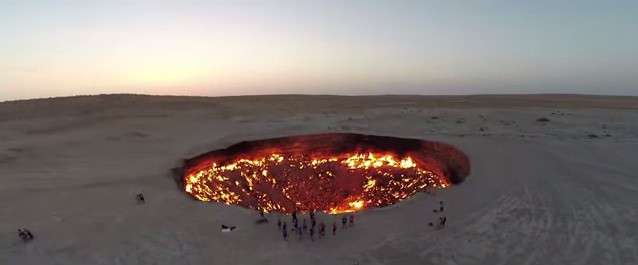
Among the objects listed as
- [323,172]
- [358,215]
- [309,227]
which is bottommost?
[309,227]

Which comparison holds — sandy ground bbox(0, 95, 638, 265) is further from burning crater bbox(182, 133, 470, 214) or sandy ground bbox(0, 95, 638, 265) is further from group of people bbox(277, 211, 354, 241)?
burning crater bbox(182, 133, 470, 214)

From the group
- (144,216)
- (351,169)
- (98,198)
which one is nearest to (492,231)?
(351,169)

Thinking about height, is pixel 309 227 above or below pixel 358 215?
below

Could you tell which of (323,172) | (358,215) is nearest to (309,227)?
(358,215)

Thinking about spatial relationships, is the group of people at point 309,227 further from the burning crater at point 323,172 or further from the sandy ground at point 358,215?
the burning crater at point 323,172

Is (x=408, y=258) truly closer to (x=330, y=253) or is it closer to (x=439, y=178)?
(x=330, y=253)

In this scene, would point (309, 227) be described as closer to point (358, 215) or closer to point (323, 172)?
point (358, 215)

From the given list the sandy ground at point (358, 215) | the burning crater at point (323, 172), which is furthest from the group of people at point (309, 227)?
the burning crater at point (323, 172)
